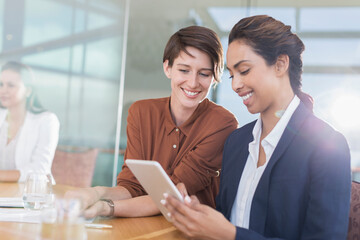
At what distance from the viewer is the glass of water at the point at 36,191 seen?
1642mm

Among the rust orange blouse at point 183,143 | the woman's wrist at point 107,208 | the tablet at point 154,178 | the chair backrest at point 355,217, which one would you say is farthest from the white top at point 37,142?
the chair backrest at point 355,217

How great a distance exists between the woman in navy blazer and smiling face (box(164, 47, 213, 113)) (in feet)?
1.11

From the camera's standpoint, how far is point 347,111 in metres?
4.28

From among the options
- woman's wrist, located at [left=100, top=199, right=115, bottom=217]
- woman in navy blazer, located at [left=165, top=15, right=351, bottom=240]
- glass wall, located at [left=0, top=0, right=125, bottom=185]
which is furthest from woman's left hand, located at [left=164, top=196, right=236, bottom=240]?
glass wall, located at [left=0, top=0, right=125, bottom=185]

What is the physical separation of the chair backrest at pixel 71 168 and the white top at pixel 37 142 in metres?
0.85

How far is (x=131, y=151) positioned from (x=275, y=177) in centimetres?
86

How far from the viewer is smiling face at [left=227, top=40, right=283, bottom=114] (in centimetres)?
163

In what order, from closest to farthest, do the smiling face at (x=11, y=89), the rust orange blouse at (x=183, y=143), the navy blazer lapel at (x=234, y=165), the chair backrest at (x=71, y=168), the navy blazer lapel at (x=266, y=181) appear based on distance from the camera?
the navy blazer lapel at (x=266, y=181) → the navy blazer lapel at (x=234, y=165) → the rust orange blouse at (x=183, y=143) → the smiling face at (x=11, y=89) → the chair backrest at (x=71, y=168)

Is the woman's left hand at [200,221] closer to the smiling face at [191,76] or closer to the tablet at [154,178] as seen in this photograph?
the tablet at [154,178]

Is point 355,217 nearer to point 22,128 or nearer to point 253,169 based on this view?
A: point 253,169

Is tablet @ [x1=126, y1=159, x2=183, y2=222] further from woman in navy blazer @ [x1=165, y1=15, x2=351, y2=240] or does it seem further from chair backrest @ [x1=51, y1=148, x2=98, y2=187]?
chair backrest @ [x1=51, y1=148, x2=98, y2=187]

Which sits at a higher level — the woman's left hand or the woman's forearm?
the woman's left hand

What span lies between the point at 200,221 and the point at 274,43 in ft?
2.34

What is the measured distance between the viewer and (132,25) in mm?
4793
